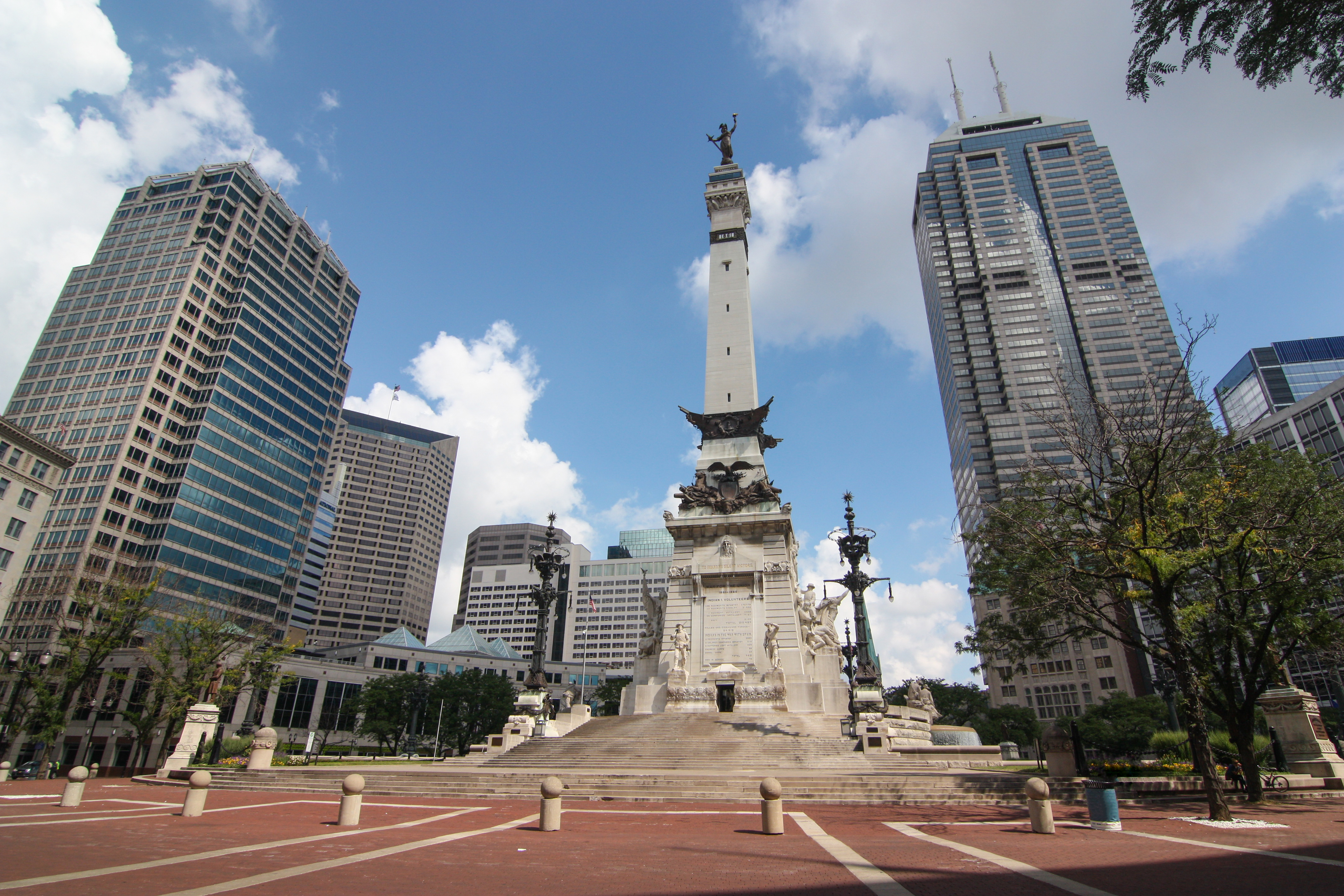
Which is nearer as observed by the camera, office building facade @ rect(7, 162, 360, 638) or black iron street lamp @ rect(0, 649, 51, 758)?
black iron street lamp @ rect(0, 649, 51, 758)

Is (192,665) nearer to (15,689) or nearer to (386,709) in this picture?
(15,689)

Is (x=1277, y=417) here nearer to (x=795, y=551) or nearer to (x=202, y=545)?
(x=795, y=551)

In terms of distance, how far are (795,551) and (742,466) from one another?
18.4 feet

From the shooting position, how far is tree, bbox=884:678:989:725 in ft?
229

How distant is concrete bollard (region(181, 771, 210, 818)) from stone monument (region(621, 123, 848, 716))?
67.9ft

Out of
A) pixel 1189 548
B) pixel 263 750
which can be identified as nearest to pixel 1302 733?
pixel 1189 548

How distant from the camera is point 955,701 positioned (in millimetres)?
70312

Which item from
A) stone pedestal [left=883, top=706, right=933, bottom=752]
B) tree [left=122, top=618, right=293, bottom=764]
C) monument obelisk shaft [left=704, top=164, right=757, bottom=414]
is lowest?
stone pedestal [left=883, top=706, right=933, bottom=752]

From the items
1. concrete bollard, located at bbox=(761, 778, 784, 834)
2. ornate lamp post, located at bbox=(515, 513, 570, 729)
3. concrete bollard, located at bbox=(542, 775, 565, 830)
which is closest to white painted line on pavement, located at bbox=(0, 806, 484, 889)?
concrete bollard, located at bbox=(542, 775, 565, 830)

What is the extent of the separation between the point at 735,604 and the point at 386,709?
39.6 metres

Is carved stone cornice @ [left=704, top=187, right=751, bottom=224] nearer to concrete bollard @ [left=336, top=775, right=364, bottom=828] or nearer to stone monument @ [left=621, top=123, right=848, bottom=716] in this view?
stone monument @ [left=621, top=123, right=848, bottom=716]

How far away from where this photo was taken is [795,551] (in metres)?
36.7

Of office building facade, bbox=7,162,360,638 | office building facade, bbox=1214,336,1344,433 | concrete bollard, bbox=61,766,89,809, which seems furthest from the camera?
office building facade, bbox=1214,336,1344,433

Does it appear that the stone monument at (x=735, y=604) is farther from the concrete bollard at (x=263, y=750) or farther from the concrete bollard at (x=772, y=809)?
the concrete bollard at (x=772, y=809)
